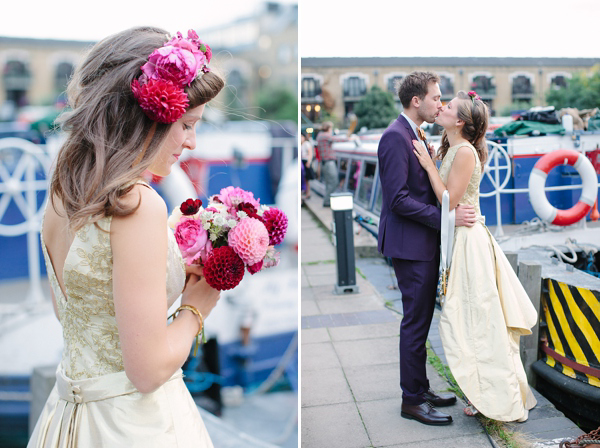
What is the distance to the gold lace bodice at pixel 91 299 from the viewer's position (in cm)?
119

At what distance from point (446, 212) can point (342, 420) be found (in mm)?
1405

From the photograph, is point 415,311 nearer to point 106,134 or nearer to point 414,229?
point 414,229

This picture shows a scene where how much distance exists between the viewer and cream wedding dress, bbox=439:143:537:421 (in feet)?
9.40

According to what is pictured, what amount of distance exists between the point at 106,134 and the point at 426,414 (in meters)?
2.51

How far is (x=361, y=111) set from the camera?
40.8 metres

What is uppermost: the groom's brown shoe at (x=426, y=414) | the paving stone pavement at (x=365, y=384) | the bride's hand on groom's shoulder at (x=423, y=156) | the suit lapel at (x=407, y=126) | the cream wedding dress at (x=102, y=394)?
the suit lapel at (x=407, y=126)

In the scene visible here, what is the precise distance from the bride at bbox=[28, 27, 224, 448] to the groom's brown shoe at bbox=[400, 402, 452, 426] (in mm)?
1951

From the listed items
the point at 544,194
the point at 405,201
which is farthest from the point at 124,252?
the point at 544,194

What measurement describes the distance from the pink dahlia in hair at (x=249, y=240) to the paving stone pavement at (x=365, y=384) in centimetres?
188

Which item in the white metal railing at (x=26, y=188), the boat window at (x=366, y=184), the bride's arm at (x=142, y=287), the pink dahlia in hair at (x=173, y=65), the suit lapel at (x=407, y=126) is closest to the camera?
the bride's arm at (x=142, y=287)

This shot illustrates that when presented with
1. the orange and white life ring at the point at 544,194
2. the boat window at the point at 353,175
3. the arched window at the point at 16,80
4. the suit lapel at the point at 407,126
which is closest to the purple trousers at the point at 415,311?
the suit lapel at the point at 407,126

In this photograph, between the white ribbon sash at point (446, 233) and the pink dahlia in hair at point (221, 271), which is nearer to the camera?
the pink dahlia in hair at point (221, 271)

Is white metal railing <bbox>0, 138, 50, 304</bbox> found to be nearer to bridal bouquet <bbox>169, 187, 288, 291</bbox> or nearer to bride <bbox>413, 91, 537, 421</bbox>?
bride <bbox>413, 91, 537, 421</bbox>

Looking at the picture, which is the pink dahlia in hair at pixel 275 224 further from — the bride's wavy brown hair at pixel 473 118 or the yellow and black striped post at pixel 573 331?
the yellow and black striped post at pixel 573 331
